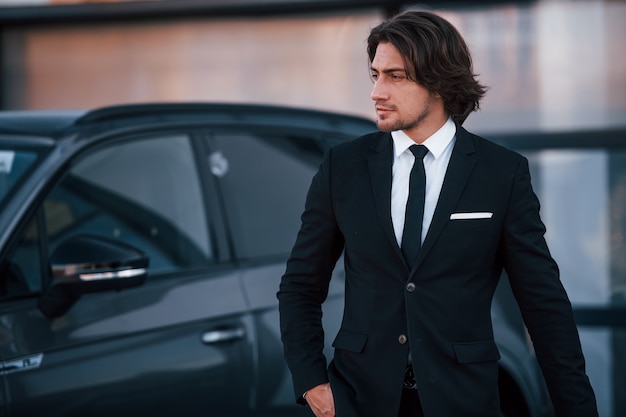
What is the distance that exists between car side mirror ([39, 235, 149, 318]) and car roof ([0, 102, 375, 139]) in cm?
51

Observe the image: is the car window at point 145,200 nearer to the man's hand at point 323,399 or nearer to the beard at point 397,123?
the man's hand at point 323,399

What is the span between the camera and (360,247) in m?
2.86

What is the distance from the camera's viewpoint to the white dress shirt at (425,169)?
285 centimetres

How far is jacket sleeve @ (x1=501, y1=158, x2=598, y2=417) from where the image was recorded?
9.33 feet

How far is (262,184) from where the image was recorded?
4.39 metres

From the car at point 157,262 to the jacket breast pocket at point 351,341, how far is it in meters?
0.94

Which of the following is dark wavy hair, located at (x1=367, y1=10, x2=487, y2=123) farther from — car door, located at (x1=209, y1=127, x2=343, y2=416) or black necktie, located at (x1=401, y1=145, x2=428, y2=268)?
car door, located at (x1=209, y1=127, x2=343, y2=416)

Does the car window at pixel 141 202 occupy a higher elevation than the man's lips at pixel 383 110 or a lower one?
lower

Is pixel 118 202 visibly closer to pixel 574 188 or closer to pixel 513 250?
pixel 513 250

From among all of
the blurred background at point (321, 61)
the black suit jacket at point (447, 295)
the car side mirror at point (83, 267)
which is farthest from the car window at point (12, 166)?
the blurred background at point (321, 61)

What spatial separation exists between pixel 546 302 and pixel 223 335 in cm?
140

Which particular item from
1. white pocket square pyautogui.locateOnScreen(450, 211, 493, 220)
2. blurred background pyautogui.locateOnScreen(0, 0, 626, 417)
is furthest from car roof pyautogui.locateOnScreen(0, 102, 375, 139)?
blurred background pyautogui.locateOnScreen(0, 0, 626, 417)

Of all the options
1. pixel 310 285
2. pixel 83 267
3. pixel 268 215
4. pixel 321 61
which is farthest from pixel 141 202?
pixel 321 61

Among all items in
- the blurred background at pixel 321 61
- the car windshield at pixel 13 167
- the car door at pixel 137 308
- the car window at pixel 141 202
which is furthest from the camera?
the blurred background at pixel 321 61
